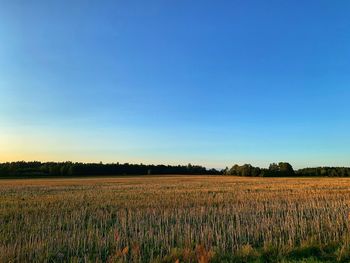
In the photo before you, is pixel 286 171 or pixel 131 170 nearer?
pixel 286 171

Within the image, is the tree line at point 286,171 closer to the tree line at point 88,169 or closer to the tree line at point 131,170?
the tree line at point 131,170

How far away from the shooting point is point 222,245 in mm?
10766

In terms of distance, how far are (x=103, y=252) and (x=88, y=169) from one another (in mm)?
113160

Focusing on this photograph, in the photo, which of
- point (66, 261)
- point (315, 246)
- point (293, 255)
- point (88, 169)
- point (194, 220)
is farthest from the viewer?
point (88, 169)

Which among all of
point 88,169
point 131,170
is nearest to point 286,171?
point 131,170

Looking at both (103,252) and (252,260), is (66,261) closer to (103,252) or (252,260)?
(103,252)

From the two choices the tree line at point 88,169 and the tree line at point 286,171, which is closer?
the tree line at point 286,171

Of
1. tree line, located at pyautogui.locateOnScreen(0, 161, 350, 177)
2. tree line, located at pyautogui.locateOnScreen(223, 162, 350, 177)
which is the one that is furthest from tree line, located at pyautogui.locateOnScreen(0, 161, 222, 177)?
tree line, located at pyautogui.locateOnScreen(223, 162, 350, 177)

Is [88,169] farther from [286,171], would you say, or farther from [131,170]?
[286,171]

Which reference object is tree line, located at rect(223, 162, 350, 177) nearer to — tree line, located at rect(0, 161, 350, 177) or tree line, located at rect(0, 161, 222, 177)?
tree line, located at rect(0, 161, 350, 177)

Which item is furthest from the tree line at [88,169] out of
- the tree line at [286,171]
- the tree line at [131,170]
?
the tree line at [286,171]

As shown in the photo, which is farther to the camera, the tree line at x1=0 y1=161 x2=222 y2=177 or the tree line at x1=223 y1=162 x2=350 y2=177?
the tree line at x1=0 y1=161 x2=222 y2=177

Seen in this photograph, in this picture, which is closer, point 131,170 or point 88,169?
point 88,169

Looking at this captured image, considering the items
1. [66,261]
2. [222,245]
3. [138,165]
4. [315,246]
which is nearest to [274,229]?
[315,246]
